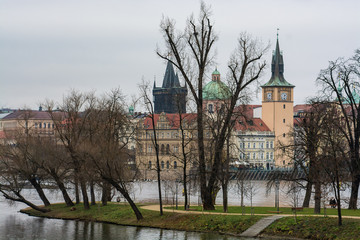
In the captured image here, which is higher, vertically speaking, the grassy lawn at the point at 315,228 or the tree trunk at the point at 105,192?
the tree trunk at the point at 105,192

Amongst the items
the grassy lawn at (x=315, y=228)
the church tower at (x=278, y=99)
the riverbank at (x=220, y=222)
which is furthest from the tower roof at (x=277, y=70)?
the grassy lawn at (x=315, y=228)

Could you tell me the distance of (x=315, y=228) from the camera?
39.6 meters

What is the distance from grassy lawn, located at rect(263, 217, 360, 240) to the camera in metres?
37.5

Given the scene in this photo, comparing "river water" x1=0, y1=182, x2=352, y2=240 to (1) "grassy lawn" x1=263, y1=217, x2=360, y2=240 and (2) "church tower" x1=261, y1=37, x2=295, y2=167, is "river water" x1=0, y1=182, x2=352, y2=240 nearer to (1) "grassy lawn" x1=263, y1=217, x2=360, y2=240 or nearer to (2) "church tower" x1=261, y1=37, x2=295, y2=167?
(1) "grassy lawn" x1=263, y1=217, x2=360, y2=240

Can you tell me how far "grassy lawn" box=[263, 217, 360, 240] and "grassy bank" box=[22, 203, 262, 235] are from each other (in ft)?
7.25

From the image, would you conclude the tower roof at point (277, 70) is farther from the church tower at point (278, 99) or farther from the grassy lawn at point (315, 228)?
the grassy lawn at point (315, 228)

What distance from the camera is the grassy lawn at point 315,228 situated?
3749cm

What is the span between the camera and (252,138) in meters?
197

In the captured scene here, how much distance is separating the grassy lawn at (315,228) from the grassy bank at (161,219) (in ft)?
7.25

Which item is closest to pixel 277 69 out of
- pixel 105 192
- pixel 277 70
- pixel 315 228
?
pixel 277 70

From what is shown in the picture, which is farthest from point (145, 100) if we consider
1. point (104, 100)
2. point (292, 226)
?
point (104, 100)

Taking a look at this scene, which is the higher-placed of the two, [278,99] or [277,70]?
[277,70]

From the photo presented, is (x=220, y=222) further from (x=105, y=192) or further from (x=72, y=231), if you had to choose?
(x=105, y=192)

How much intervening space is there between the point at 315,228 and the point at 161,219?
39.6ft
